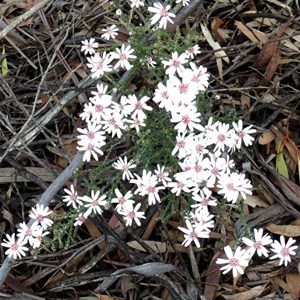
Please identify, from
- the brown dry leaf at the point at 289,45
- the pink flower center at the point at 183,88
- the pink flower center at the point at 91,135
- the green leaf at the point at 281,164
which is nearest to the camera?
the pink flower center at the point at 183,88

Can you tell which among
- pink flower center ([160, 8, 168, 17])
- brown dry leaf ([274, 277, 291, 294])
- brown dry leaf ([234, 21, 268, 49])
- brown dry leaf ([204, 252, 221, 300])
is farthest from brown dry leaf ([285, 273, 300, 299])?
pink flower center ([160, 8, 168, 17])

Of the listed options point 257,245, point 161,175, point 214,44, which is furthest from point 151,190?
point 214,44

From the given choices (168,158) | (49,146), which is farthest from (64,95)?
(168,158)

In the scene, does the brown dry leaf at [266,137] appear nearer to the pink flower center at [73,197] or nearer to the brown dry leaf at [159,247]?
the brown dry leaf at [159,247]

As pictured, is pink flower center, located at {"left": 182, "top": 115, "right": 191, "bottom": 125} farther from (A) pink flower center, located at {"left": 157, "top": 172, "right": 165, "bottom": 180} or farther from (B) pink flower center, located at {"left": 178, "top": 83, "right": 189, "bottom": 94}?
(A) pink flower center, located at {"left": 157, "top": 172, "right": 165, "bottom": 180}

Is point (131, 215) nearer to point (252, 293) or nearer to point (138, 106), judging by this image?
point (138, 106)

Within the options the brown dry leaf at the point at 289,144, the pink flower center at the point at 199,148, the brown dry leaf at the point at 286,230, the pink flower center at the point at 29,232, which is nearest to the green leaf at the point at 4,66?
the pink flower center at the point at 29,232
